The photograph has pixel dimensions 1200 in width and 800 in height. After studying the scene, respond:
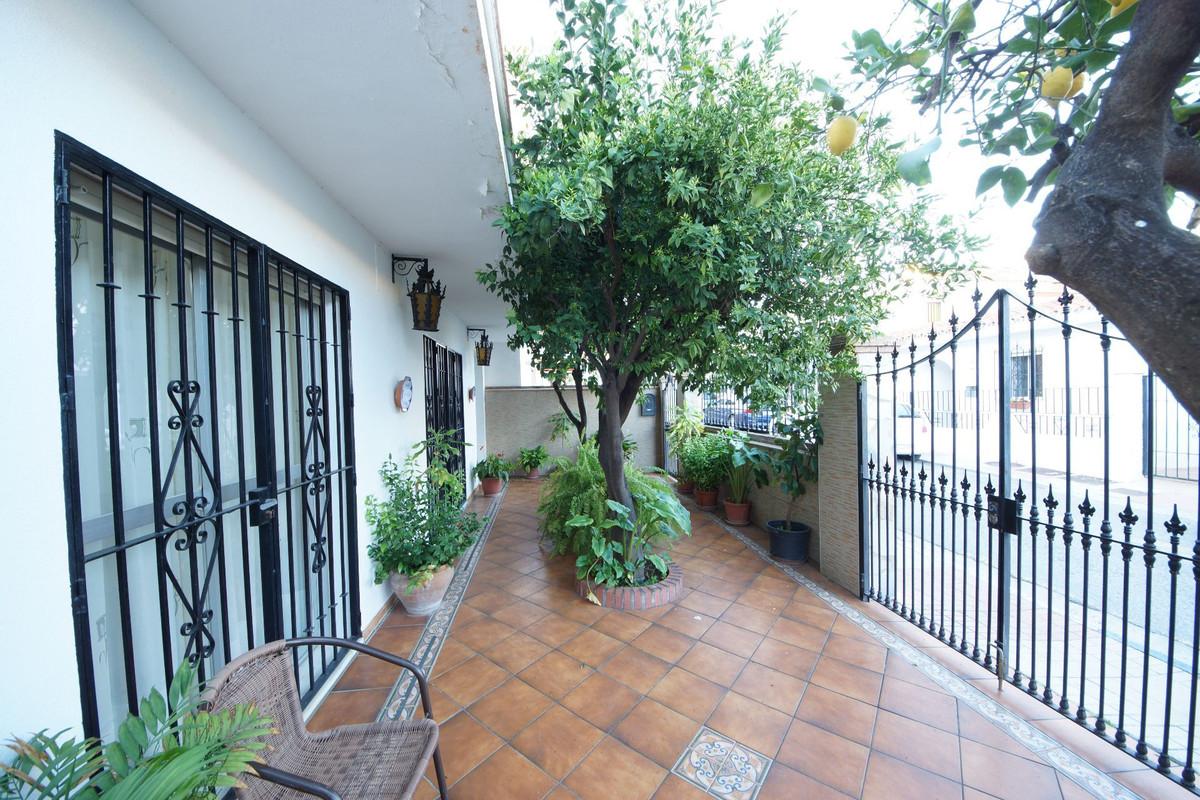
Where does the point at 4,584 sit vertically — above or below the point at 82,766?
above

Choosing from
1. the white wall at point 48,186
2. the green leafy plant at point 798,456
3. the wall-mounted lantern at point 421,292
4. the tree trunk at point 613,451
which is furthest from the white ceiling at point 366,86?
the green leafy plant at point 798,456

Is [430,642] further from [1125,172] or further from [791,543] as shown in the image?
[1125,172]

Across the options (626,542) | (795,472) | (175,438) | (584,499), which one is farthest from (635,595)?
(175,438)

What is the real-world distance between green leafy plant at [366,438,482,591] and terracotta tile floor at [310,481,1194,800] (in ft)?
1.24

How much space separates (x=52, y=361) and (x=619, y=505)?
2770 millimetres

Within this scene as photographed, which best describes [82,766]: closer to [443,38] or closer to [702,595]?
[443,38]

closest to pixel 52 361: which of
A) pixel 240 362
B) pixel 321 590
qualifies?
pixel 240 362

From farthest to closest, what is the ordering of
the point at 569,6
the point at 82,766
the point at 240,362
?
the point at 569,6
the point at 240,362
the point at 82,766

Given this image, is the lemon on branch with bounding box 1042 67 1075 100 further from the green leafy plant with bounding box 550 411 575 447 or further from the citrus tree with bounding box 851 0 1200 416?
the green leafy plant with bounding box 550 411 575 447

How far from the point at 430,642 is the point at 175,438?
5.93ft

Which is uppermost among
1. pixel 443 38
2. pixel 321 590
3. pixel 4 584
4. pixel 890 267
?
pixel 443 38

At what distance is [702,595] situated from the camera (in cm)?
328

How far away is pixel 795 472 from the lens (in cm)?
384

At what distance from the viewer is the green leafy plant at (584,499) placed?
11.3 ft
